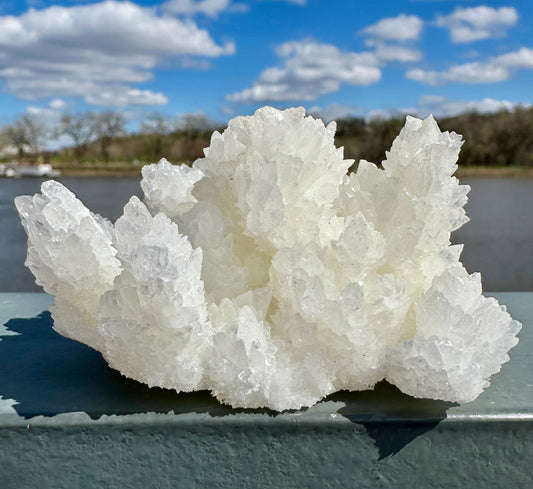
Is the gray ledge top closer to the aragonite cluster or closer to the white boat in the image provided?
the aragonite cluster

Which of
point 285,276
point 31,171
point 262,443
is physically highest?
point 285,276

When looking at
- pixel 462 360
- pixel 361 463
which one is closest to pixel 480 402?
pixel 462 360

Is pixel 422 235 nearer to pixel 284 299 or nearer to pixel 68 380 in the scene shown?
pixel 284 299

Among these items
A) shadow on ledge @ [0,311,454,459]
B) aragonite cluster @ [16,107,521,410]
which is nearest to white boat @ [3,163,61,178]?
shadow on ledge @ [0,311,454,459]

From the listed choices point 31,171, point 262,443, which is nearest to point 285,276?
point 262,443

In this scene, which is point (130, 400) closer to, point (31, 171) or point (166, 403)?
point (166, 403)

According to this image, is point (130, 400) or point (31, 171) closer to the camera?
point (130, 400)

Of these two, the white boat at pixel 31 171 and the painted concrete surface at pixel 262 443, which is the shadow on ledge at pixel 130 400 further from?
the white boat at pixel 31 171
